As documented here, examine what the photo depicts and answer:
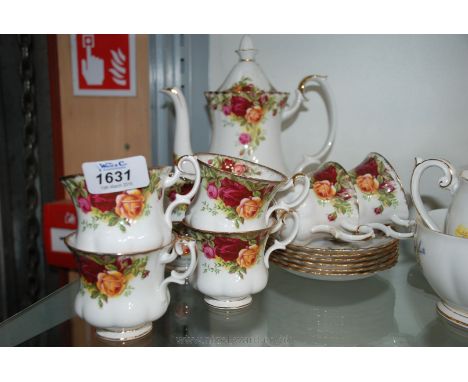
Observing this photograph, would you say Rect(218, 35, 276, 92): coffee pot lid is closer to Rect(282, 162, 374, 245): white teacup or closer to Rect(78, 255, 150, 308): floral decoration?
Rect(282, 162, 374, 245): white teacup

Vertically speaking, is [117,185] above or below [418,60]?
below

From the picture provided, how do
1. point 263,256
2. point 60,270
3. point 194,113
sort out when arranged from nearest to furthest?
point 263,256
point 194,113
point 60,270

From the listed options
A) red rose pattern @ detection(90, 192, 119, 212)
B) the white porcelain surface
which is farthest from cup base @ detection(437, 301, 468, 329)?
red rose pattern @ detection(90, 192, 119, 212)

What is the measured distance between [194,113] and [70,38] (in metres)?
0.36

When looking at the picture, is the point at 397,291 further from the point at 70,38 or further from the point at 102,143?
the point at 70,38

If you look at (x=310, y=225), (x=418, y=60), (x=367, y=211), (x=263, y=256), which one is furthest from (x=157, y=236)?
(x=418, y=60)

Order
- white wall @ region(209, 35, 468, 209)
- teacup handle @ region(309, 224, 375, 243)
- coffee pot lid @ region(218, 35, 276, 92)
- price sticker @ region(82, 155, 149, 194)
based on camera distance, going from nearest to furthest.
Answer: price sticker @ region(82, 155, 149, 194) < teacup handle @ region(309, 224, 375, 243) < coffee pot lid @ region(218, 35, 276, 92) < white wall @ region(209, 35, 468, 209)

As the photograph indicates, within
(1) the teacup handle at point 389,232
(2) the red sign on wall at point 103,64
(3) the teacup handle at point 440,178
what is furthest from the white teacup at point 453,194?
(2) the red sign on wall at point 103,64

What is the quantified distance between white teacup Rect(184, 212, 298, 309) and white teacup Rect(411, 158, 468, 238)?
0.24 metres

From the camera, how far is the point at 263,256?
0.86 meters

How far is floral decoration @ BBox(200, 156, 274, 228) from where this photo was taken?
0.79m

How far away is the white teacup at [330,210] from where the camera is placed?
0.93 metres

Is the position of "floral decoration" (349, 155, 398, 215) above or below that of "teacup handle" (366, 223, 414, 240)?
above

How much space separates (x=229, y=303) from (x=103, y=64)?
705 millimetres
